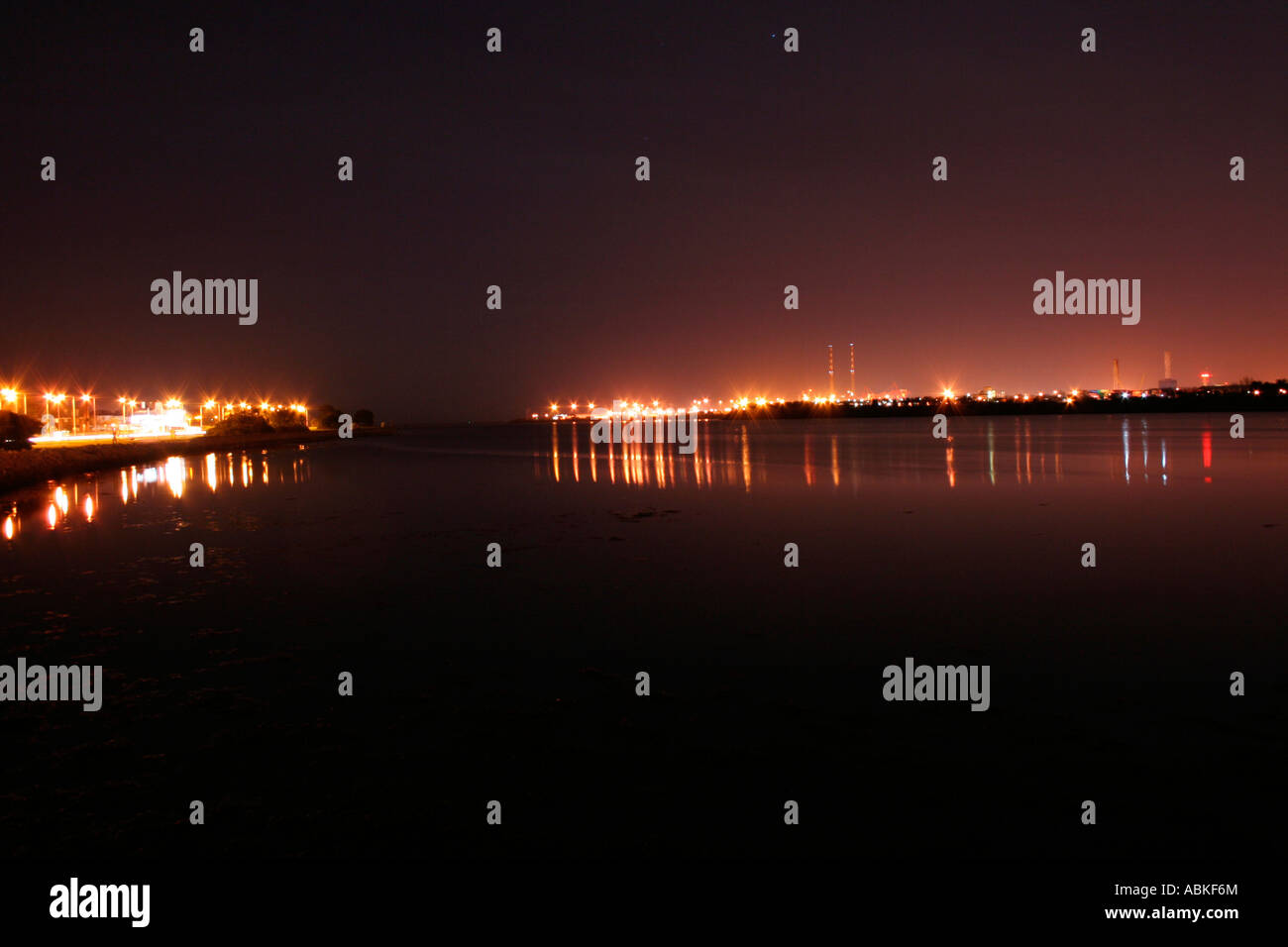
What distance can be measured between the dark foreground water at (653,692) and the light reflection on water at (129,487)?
3.52m

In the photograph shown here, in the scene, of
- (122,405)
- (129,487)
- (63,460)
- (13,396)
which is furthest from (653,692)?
(122,405)

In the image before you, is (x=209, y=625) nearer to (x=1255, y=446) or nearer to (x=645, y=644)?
(x=645, y=644)

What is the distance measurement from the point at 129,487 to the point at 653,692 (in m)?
33.1

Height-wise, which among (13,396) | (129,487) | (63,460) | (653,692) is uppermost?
(13,396)

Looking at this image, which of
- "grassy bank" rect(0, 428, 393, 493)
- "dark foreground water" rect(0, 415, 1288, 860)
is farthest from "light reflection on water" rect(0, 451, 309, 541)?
"dark foreground water" rect(0, 415, 1288, 860)

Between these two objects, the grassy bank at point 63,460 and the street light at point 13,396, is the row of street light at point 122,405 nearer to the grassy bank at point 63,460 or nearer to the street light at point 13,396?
the street light at point 13,396

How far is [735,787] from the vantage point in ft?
19.2

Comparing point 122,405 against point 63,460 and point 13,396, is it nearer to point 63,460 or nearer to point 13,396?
point 13,396

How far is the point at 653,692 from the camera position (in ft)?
26.2

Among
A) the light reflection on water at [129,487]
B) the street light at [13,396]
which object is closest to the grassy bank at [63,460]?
the light reflection on water at [129,487]
